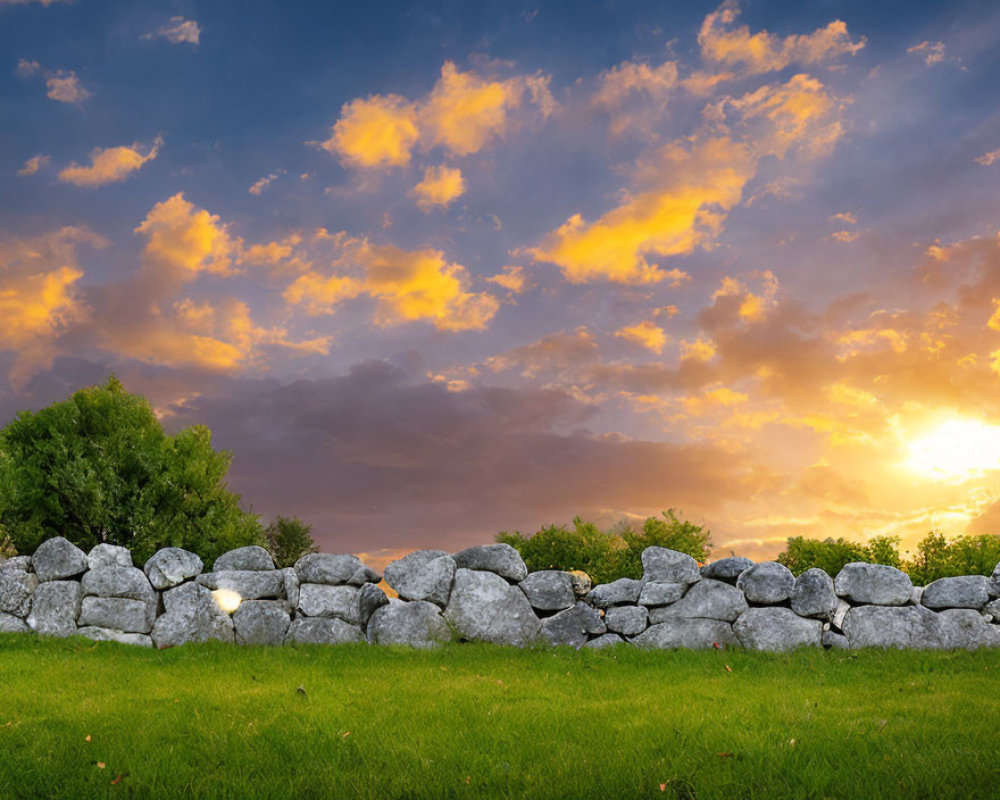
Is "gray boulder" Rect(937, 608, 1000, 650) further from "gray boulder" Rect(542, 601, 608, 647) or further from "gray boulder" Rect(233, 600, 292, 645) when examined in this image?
"gray boulder" Rect(233, 600, 292, 645)

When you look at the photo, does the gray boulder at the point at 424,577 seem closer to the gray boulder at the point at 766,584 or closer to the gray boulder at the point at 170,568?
the gray boulder at the point at 170,568

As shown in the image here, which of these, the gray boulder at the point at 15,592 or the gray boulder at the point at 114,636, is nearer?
the gray boulder at the point at 114,636

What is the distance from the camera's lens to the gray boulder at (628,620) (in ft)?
47.1

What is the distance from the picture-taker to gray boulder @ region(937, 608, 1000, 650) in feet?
45.1

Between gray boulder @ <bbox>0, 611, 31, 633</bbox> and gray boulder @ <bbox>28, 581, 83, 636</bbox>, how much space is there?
0.38ft

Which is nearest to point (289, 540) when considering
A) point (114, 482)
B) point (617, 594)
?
point (114, 482)

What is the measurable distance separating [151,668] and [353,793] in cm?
747

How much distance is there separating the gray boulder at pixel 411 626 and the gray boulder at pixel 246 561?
8.75 feet

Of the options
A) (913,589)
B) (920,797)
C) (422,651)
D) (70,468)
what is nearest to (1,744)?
(422,651)

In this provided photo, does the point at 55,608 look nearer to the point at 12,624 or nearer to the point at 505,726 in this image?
the point at 12,624

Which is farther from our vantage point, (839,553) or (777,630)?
(839,553)

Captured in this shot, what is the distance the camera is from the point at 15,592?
15445mm

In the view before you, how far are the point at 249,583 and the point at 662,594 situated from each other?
7.55 m

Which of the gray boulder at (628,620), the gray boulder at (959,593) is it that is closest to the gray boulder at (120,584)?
the gray boulder at (628,620)
